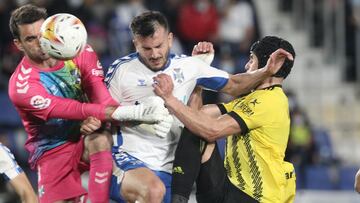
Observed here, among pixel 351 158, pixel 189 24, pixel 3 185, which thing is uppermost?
pixel 189 24

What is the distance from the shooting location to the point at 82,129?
805 centimetres

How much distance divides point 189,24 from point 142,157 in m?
6.73

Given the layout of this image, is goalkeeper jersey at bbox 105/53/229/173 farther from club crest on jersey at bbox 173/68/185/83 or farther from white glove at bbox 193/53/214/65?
white glove at bbox 193/53/214/65

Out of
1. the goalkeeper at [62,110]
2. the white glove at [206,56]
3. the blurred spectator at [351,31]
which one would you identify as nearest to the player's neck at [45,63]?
the goalkeeper at [62,110]

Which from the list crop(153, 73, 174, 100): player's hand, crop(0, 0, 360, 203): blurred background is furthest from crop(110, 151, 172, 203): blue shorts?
crop(0, 0, 360, 203): blurred background

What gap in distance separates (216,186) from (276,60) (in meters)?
1.09

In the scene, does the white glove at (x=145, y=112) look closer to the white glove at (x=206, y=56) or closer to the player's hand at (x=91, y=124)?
the player's hand at (x=91, y=124)

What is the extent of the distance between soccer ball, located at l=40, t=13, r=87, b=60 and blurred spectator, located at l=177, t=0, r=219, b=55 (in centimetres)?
702

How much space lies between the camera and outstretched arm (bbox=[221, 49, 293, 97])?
26.2ft

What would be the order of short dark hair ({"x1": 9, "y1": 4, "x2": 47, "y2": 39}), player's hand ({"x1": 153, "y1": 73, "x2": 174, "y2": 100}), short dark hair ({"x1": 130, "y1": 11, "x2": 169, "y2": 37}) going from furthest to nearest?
short dark hair ({"x1": 9, "y1": 4, "x2": 47, "y2": 39}), short dark hair ({"x1": 130, "y1": 11, "x2": 169, "y2": 37}), player's hand ({"x1": 153, "y1": 73, "x2": 174, "y2": 100})

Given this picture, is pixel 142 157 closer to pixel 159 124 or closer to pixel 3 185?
pixel 159 124

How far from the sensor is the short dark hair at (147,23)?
801 cm

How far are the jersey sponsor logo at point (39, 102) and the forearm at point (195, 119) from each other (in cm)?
96

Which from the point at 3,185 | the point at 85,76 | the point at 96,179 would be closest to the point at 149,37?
the point at 85,76
